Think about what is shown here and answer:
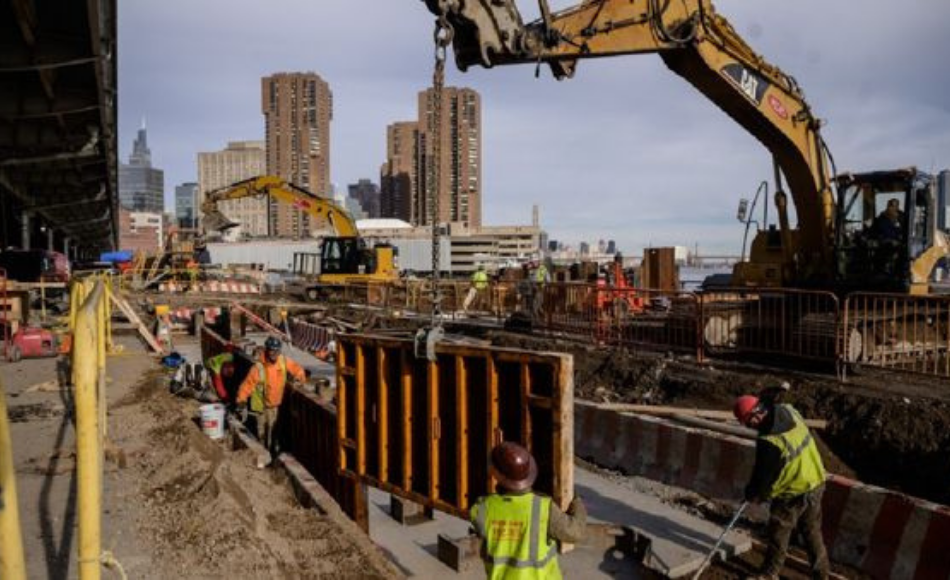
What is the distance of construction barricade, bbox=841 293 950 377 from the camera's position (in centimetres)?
1062

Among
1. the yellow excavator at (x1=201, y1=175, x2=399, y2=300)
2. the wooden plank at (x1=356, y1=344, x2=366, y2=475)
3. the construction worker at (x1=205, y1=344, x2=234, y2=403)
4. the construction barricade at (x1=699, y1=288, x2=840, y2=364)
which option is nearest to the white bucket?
the construction worker at (x1=205, y1=344, x2=234, y2=403)

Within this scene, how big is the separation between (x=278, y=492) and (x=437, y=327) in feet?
8.47

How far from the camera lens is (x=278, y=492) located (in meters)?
6.72

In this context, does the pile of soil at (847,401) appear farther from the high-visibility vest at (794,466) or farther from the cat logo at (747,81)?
the cat logo at (747,81)

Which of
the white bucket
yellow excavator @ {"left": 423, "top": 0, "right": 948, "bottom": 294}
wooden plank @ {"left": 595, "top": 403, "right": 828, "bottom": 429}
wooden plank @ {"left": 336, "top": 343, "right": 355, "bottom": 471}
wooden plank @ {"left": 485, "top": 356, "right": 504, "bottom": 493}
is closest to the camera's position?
wooden plank @ {"left": 485, "top": 356, "right": 504, "bottom": 493}

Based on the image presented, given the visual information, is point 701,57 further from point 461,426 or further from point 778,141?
point 461,426

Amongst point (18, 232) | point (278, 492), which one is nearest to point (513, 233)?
point (18, 232)

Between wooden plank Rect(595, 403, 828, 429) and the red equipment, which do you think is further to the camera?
the red equipment

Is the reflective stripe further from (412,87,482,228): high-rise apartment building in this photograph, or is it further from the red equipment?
(412,87,482,228): high-rise apartment building

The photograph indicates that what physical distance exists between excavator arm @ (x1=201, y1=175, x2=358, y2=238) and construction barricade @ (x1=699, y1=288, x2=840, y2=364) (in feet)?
72.2

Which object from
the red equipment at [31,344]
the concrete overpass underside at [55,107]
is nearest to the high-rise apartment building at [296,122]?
the concrete overpass underside at [55,107]

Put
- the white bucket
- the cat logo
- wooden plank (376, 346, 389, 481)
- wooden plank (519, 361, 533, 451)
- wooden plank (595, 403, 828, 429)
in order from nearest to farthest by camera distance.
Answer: wooden plank (519, 361, 533, 451)
wooden plank (376, 346, 389, 481)
the white bucket
wooden plank (595, 403, 828, 429)
the cat logo

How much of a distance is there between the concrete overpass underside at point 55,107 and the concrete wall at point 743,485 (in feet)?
33.5

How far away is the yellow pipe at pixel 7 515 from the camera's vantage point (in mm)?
2162
